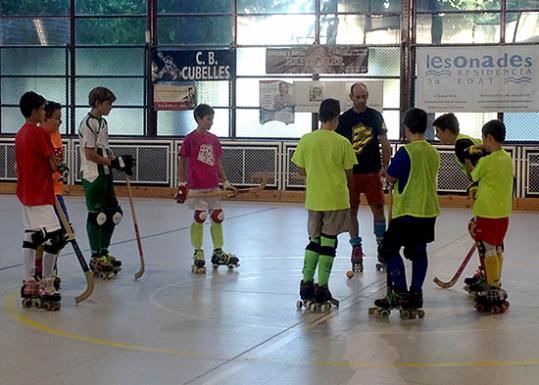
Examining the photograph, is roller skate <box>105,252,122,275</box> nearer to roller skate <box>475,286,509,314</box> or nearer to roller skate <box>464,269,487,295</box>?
roller skate <box>464,269,487,295</box>

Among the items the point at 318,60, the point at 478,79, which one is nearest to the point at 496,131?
the point at 478,79

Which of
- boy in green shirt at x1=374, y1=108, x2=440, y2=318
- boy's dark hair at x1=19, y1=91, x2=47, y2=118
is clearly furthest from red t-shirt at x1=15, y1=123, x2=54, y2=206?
boy in green shirt at x1=374, y1=108, x2=440, y2=318

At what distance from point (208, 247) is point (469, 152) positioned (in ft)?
14.8

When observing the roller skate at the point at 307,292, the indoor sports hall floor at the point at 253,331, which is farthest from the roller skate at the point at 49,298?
the roller skate at the point at 307,292

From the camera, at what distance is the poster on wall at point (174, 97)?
20594 millimetres

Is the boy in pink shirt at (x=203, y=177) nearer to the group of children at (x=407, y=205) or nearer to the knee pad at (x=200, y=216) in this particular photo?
the knee pad at (x=200, y=216)

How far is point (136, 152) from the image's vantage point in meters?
20.6

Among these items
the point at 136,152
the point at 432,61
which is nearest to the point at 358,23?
the point at 432,61

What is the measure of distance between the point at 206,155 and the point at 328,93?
32.3 ft

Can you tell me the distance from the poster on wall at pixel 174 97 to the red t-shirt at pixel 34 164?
12801 mm

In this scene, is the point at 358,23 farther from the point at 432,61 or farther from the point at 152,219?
the point at 152,219

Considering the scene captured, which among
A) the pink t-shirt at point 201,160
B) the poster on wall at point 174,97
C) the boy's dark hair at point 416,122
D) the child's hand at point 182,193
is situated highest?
the poster on wall at point 174,97

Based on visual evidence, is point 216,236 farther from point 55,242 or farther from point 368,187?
point 55,242

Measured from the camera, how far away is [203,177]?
10.3 meters
